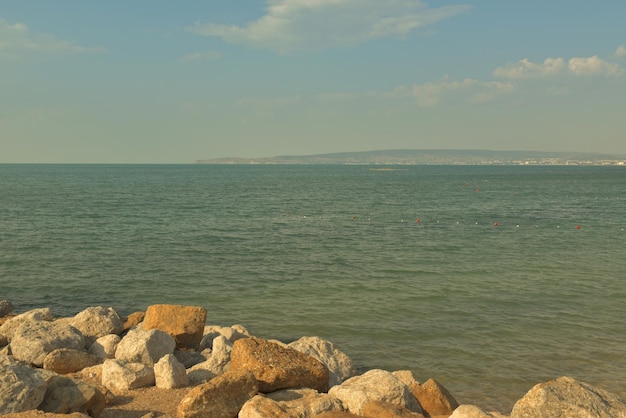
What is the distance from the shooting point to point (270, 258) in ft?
98.6

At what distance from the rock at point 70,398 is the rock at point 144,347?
228 centimetres

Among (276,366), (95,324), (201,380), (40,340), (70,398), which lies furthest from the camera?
(95,324)

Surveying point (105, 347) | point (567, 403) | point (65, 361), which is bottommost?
point (105, 347)

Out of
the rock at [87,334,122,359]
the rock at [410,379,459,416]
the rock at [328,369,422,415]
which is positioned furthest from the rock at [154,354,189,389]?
the rock at [410,379,459,416]

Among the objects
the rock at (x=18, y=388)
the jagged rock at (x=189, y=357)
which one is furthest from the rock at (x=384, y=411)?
the rock at (x=18, y=388)

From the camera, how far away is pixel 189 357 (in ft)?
42.9

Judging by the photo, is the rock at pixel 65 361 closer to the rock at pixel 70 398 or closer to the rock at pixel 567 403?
the rock at pixel 70 398

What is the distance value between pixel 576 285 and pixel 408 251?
1058 centimetres

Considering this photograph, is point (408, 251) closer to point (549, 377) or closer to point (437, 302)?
point (437, 302)

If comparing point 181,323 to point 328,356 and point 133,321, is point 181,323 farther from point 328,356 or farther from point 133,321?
point 328,356

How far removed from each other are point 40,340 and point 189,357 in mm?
3383

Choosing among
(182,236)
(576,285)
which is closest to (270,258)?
(182,236)

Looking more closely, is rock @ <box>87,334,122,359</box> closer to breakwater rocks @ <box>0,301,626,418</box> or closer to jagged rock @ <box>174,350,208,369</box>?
breakwater rocks @ <box>0,301,626,418</box>

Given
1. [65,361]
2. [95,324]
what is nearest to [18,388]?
[65,361]
